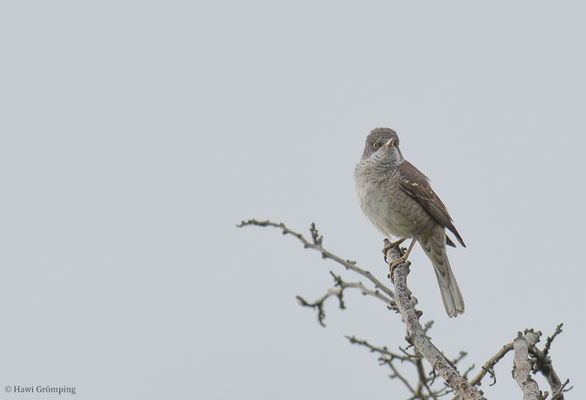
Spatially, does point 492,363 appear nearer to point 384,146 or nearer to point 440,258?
point 440,258

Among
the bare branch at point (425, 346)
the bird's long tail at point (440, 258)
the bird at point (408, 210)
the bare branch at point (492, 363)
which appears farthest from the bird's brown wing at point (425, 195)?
the bare branch at point (492, 363)

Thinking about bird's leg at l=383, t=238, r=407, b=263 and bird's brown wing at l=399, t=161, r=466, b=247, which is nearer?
bird's leg at l=383, t=238, r=407, b=263

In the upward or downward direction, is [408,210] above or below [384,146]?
below

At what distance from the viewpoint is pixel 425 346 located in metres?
3.28

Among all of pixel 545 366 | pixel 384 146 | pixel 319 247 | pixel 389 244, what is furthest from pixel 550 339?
pixel 384 146

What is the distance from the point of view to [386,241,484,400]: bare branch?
2.72m

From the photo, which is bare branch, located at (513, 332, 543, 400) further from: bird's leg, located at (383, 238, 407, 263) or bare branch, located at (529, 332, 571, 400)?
bird's leg, located at (383, 238, 407, 263)

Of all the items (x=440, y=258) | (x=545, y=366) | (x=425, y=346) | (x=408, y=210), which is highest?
(x=408, y=210)

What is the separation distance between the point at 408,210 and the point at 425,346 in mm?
4331

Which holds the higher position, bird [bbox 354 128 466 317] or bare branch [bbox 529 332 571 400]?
bird [bbox 354 128 466 317]

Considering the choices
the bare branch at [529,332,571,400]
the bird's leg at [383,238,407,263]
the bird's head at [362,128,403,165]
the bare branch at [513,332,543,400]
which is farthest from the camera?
the bird's head at [362,128,403,165]

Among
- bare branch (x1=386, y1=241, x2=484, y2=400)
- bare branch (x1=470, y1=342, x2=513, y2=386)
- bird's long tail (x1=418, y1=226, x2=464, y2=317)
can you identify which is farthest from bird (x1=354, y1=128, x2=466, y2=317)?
bare branch (x1=470, y1=342, x2=513, y2=386)

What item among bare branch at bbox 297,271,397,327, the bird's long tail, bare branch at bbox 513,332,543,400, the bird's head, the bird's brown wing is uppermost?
the bird's head

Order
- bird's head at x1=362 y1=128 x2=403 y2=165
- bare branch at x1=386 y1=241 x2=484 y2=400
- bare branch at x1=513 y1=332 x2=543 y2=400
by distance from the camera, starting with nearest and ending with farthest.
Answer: bare branch at x1=513 y1=332 x2=543 y2=400 → bare branch at x1=386 y1=241 x2=484 y2=400 → bird's head at x1=362 y1=128 x2=403 y2=165
